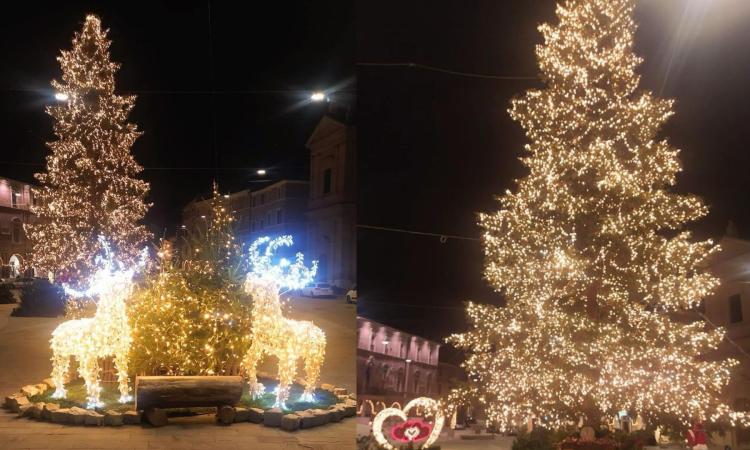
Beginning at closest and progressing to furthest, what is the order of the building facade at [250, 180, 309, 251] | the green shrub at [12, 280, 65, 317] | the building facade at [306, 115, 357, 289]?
the building facade at [306, 115, 357, 289] → the building facade at [250, 180, 309, 251] → the green shrub at [12, 280, 65, 317]

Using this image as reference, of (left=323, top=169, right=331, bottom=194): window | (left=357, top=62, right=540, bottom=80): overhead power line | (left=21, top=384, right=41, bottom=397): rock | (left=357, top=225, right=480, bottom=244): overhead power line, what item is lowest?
(left=21, top=384, right=41, bottom=397): rock

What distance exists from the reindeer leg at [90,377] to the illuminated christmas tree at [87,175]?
7.17 ft

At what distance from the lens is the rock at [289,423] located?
7.02 m

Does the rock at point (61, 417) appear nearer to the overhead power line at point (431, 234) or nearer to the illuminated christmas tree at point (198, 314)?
the illuminated christmas tree at point (198, 314)

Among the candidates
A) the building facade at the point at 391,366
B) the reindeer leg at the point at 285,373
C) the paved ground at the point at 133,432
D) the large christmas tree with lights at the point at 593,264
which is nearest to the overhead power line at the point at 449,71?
the large christmas tree with lights at the point at 593,264

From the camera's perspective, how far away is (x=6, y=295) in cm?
949

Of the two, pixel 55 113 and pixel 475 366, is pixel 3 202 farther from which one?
pixel 475 366

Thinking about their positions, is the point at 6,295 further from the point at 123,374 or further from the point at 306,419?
the point at 306,419

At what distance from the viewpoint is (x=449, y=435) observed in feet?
25.2

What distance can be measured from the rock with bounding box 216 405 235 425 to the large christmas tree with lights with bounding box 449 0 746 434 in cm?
228

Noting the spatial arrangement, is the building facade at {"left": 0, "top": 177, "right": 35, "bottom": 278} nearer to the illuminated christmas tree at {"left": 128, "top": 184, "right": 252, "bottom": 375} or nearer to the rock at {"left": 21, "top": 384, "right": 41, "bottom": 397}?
the rock at {"left": 21, "top": 384, "right": 41, "bottom": 397}

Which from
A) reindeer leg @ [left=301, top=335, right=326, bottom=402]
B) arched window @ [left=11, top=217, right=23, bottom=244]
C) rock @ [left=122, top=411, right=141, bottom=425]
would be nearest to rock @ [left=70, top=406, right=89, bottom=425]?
rock @ [left=122, top=411, right=141, bottom=425]

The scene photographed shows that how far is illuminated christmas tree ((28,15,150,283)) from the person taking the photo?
369 inches

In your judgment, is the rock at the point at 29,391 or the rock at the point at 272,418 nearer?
the rock at the point at 272,418
